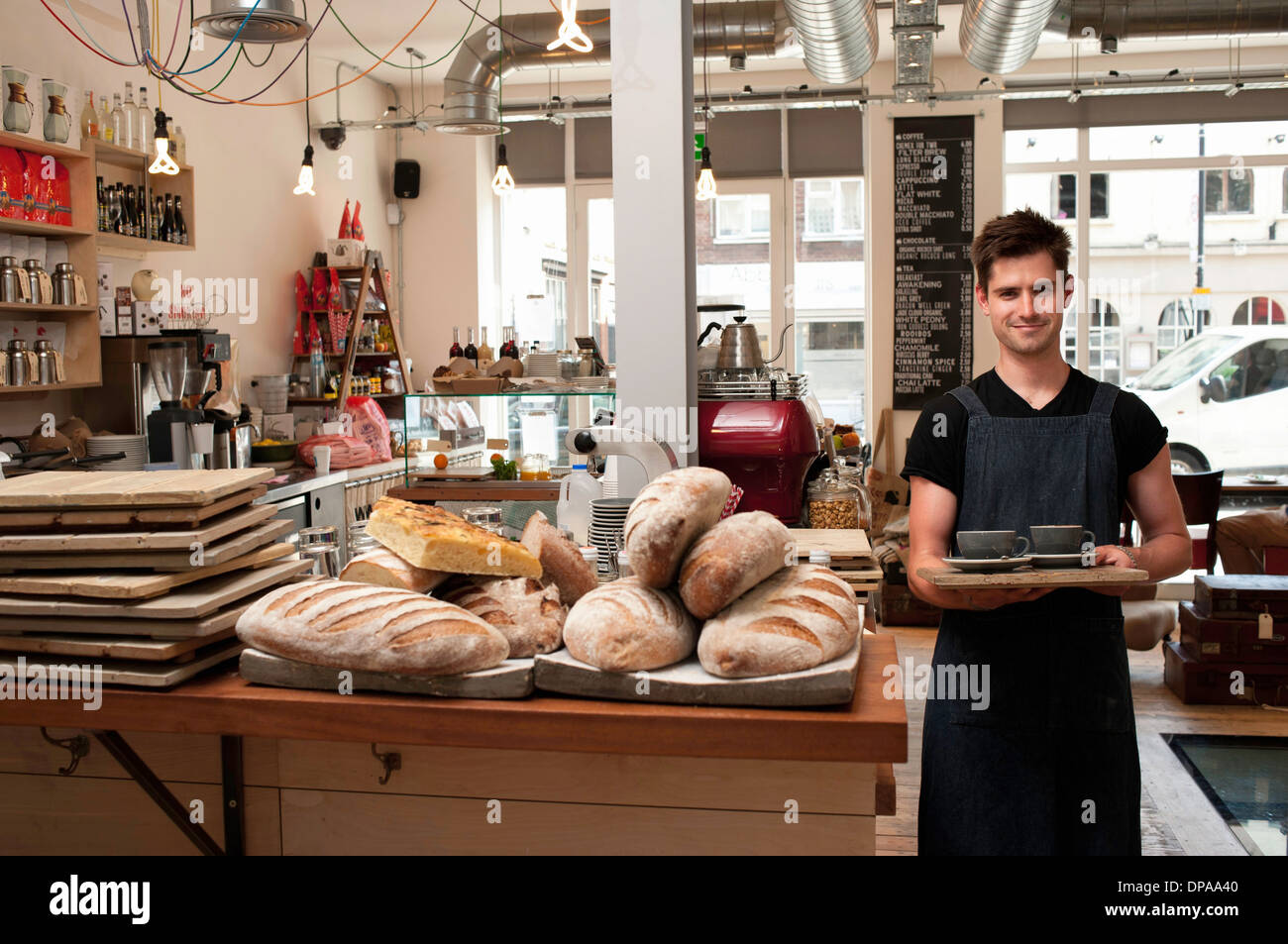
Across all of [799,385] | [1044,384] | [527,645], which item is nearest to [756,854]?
[527,645]

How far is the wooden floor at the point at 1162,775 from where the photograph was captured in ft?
12.1

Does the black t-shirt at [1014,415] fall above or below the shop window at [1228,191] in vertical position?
below

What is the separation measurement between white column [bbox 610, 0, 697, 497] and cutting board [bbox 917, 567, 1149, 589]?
1314mm

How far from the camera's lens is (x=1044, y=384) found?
6.93 feet

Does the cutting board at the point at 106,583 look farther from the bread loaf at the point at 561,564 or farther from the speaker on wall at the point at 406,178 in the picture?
the speaker on wall at the point at 406,178

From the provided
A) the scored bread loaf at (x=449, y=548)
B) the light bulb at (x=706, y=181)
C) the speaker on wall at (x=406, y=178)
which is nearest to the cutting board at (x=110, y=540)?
the scored bread loaf at (x=449, y=548)

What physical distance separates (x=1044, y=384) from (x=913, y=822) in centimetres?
222

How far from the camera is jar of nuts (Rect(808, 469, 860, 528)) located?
3611mm

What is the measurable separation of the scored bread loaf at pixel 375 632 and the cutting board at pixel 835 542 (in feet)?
4.06

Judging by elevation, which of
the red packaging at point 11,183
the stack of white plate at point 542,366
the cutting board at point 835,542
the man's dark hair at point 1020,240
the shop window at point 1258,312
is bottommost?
the cutting board at point 835,542

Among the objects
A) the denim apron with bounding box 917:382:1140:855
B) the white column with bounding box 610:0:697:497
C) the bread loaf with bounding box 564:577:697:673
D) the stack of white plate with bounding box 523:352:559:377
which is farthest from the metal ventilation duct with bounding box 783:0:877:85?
the bread loaf with bounding box 564:577:697:673

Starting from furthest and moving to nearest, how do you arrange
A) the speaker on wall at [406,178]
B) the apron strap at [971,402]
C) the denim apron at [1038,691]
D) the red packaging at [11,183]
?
the speaker on wall at [406,178] < the red packaging at [11,183] < the apron strap at [971,402] < the denim apron at [1038,691]
